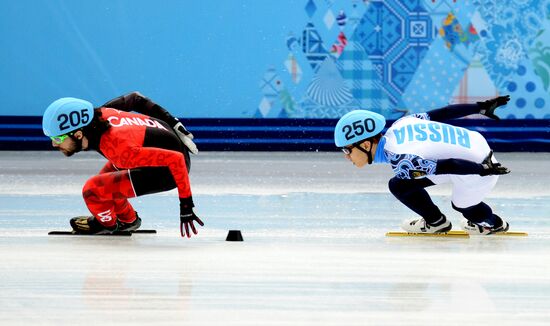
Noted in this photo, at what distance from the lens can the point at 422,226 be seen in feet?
21.4

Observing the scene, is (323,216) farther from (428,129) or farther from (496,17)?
(496,17)

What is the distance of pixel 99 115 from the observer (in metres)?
6.02

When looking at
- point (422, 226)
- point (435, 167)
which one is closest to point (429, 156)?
point (435, 167)

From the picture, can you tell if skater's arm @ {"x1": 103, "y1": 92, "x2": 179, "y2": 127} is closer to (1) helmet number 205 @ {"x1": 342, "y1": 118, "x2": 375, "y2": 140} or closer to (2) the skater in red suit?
(2) the skater in red suit

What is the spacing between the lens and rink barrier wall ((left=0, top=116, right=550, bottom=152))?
13.6 metres

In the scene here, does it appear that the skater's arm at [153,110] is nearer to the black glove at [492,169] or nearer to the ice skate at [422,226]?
the ice skate at [422,226]

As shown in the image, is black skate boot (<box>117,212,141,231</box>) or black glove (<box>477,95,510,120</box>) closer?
black glove (<box>477,95,510,120</box>)

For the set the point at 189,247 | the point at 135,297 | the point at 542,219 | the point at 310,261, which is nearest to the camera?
the point at 135,297

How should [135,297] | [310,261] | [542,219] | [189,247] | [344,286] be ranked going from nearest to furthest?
[135,297]
[344,286]
[310,261]
[189,247]
[542,219]

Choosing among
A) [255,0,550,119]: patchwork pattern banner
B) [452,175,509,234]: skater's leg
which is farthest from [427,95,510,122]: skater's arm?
[255,0,550,119]: patchwork pattern banner

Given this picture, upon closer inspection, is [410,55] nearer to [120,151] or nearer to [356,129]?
[356,129]

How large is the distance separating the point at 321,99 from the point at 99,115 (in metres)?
7.62

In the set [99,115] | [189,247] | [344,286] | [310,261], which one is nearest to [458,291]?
[344,286]

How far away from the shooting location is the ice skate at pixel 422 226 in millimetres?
6430
